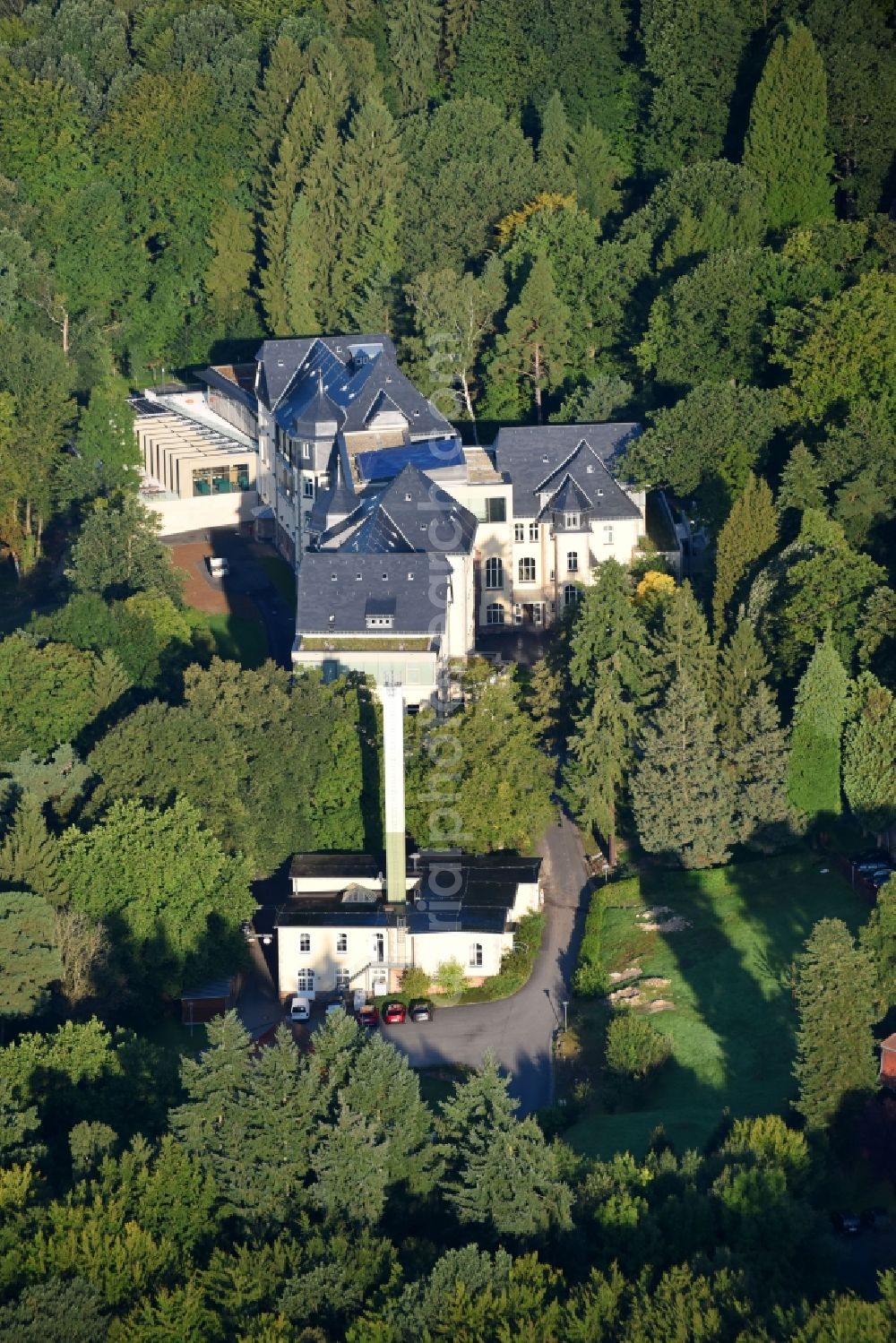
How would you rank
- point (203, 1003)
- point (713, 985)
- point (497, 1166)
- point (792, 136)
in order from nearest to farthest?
point (497, 1166), point (713, 985), point (203, 1003), point (792, 136)

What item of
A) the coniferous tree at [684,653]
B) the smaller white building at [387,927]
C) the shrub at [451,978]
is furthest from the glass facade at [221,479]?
the shrub at [451,978]

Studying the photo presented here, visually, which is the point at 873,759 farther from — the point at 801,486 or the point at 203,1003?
the point at 203,1003

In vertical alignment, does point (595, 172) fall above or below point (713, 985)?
above

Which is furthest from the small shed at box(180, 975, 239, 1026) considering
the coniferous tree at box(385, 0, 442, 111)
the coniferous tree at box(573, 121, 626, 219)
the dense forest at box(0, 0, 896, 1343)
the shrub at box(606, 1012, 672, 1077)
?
the coniferous tree at box(385, 0, 442, 111)

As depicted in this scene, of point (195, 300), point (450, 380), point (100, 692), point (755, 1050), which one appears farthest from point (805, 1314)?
point (195, 300)

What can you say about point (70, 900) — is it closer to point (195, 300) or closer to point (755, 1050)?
point (755, 1050)

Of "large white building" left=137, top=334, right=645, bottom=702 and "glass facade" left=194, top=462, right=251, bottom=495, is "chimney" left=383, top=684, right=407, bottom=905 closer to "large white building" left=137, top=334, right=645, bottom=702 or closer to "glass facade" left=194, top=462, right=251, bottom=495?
"large white building" left=137, top=334, right=645, bottom=702

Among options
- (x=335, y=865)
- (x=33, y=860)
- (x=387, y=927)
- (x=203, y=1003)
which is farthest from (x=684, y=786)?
(x=33, y=860)
